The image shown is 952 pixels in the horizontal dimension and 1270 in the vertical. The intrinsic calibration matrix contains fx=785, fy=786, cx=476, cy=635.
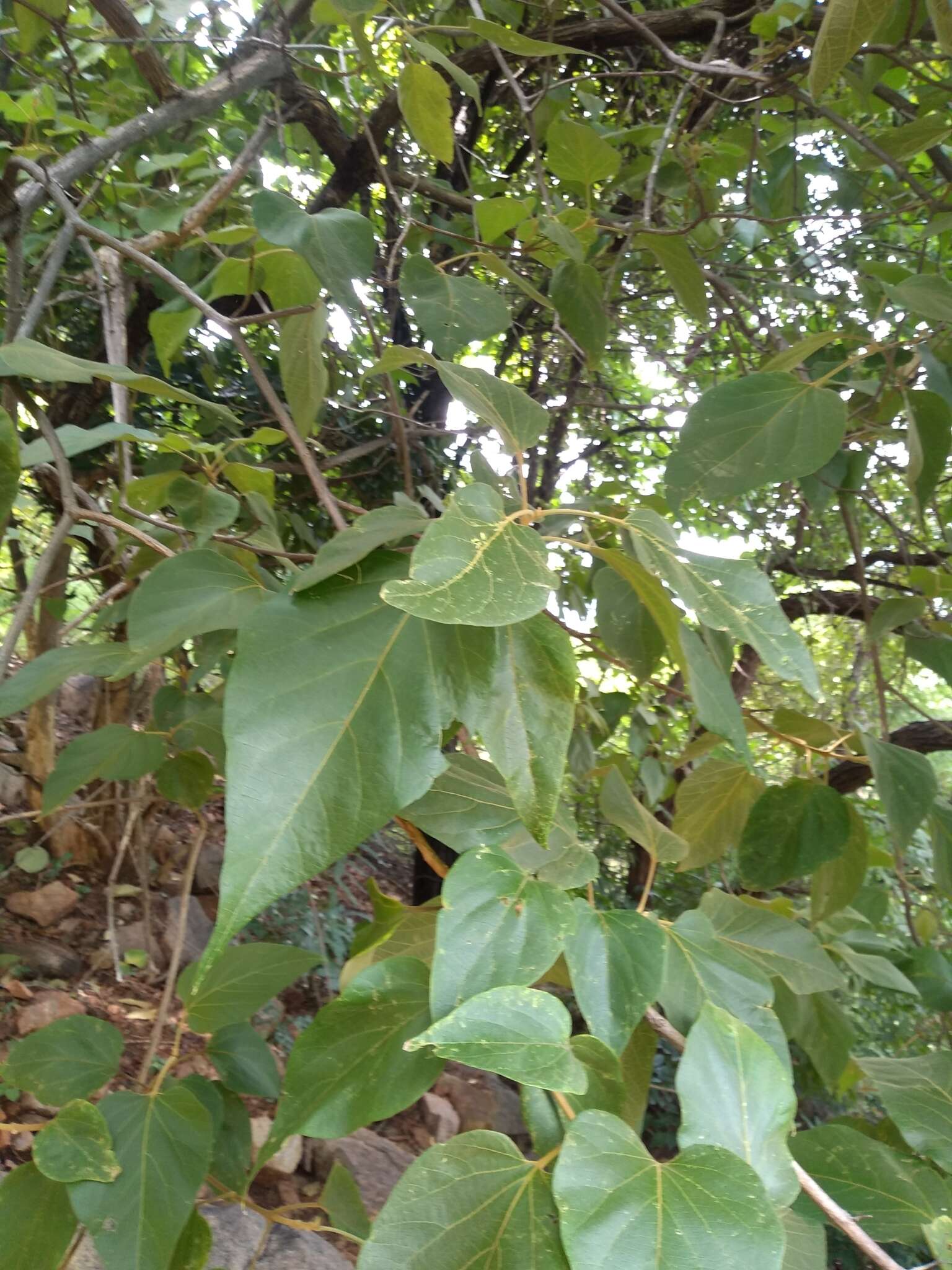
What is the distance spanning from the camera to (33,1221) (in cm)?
47

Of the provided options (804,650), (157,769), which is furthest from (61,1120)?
(804,650)

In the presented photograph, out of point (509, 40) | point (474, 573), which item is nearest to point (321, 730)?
point (474, 573)

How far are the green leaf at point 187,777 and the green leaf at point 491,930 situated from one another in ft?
1.50

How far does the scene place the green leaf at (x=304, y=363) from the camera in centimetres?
68

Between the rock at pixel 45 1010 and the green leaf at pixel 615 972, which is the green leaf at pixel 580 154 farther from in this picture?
the rock at pixel 45 1010

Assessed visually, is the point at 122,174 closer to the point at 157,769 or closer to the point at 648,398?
the point at 157,769

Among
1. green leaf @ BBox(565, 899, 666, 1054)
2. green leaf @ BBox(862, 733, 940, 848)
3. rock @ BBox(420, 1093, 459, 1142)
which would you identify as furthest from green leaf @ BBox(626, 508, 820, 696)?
rock @ BBox(420, 1093, 459, 1142)

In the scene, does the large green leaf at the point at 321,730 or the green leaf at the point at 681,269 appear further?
the green leaf at the point at 681,269

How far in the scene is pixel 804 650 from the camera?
0.38 meters

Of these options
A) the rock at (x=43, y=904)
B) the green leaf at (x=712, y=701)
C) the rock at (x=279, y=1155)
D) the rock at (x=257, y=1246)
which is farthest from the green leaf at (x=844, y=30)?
the rock at (x=43, y=904)

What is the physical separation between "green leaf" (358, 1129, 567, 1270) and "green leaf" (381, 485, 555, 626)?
190mm

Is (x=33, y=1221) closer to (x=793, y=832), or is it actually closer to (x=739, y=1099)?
(x=739, y=1099)

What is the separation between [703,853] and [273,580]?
0.45 metres

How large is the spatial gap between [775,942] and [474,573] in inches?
15.7
